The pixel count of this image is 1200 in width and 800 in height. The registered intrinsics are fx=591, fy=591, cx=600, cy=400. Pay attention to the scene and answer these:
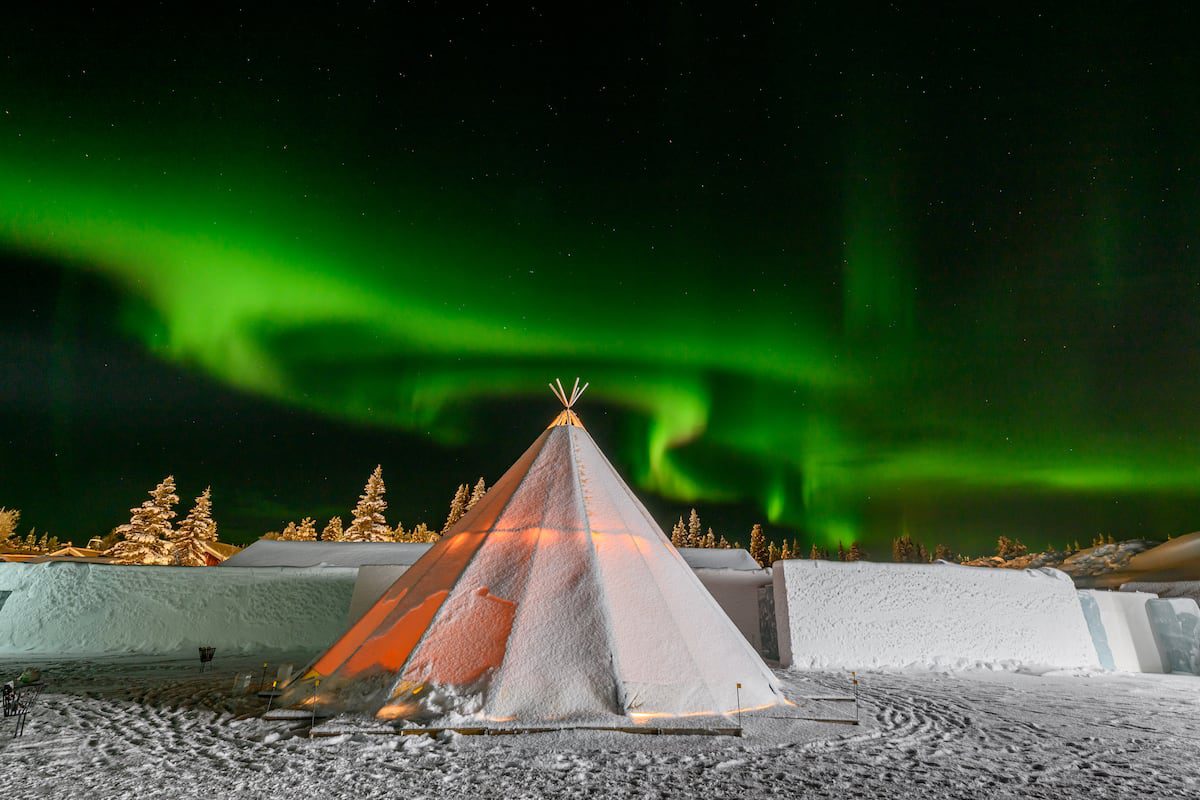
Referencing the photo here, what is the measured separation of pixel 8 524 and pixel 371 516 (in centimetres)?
4479

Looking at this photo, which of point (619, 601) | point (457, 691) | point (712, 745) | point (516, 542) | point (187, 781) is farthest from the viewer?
point (516, 542)

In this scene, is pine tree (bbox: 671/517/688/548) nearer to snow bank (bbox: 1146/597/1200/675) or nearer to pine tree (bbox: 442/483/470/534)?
pine tree (bbox: 442/483/470/534)

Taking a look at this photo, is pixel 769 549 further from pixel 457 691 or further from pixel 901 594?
pixel 457 691

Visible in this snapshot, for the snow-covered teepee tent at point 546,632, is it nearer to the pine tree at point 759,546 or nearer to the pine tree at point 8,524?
the pine tree at point 759,546

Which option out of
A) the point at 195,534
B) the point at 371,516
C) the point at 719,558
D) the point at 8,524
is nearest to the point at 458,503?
the point at 371,516

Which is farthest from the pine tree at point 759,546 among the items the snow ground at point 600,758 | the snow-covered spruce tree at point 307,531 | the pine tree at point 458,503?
the snow ground at point 600,758

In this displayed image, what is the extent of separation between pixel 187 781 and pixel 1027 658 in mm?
13844

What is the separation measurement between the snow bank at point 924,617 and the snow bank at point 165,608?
996cm

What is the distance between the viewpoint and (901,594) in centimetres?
1152

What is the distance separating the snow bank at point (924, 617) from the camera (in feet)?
36.2

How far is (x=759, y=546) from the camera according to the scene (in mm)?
47250

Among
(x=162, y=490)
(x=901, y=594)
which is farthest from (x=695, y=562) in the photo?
(x=162, y=490)

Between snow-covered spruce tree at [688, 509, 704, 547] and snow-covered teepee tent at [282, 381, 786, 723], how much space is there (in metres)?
39.0

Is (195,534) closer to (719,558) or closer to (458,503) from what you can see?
(458,503)
